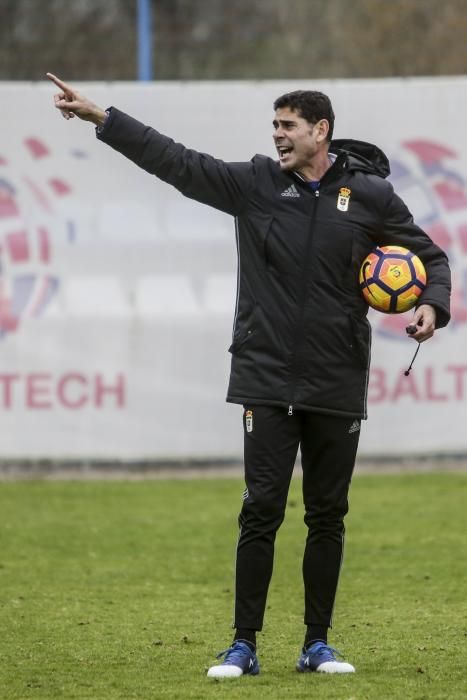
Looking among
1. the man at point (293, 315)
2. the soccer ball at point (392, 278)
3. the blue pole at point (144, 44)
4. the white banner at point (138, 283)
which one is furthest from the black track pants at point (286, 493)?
the blue pole at point (144, 44)

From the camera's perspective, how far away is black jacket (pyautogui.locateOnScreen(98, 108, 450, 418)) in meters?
6.36

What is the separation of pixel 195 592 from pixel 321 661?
2.29 meters

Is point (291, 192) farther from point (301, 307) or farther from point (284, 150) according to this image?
point (301, 307)

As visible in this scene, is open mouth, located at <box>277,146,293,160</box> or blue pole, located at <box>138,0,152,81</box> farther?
blue pole, located at <box>138,0,152,81</box>

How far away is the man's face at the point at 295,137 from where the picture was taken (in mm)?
6359

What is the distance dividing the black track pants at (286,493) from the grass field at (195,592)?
1.08 ft

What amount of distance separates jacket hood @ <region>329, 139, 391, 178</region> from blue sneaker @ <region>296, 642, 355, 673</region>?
1913 mm

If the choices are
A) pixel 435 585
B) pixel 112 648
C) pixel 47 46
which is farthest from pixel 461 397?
pixel 47 46

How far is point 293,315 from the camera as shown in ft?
20.9

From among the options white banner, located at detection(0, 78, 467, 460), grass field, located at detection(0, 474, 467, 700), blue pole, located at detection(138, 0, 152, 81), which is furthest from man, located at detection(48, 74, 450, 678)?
blue pole, located at detection(138, 0, 152, 81)

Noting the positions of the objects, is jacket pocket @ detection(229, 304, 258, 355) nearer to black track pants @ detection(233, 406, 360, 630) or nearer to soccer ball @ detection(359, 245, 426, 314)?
black track pants @ detection(233, 406, 360, 630)

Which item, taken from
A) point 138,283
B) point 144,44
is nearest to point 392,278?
point 138,283

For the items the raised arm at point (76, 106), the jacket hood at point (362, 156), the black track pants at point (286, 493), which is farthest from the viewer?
the jacket hood at point (362, 156)

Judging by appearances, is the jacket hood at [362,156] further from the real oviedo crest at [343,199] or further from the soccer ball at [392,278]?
the soccer ball at [392,278]
